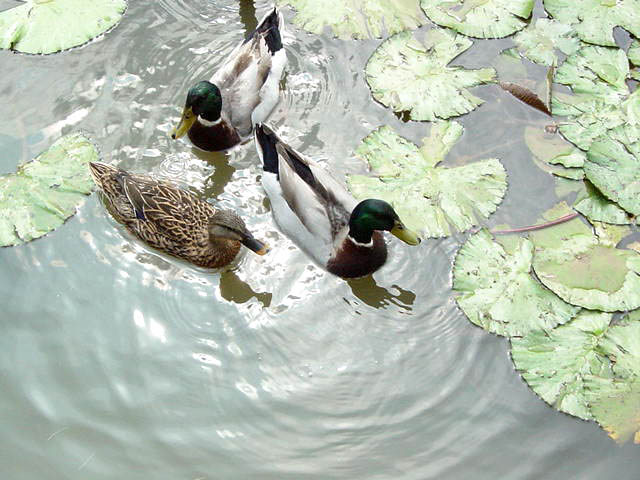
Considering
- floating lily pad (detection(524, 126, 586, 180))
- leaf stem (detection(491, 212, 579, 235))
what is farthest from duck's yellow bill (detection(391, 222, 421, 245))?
floating lily pad (detection(524, 126, 586, 180))

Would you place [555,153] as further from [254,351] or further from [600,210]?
[254,351]

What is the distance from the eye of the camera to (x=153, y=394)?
4148mm

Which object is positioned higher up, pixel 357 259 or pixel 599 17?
pixel 599 17

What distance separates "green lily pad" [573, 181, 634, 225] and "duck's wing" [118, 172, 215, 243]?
7.91 ft

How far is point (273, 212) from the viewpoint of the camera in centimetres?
489

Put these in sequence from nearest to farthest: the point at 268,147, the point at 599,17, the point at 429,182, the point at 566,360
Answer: the point at 566,360 < the point at 429,182 < the point at 268,147 < the point at 599,17

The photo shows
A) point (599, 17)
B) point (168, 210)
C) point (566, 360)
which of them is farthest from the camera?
point (599, 17)

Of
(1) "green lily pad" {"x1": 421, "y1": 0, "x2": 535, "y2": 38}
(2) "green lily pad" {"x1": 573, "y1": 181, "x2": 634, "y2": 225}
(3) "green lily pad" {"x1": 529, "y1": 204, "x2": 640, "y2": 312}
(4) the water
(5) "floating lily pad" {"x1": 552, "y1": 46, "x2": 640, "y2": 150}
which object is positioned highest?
(1) "green lily pad" {"x1": 421, "y1": 0, "x2": 535, "y2": 38}

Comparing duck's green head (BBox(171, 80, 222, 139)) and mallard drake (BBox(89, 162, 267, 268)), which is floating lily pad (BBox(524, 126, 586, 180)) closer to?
mallard drake (BBox(89, 162, 267, 268))

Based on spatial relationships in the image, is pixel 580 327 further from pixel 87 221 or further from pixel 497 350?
pixel 87 221

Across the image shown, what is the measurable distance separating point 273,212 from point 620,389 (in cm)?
241

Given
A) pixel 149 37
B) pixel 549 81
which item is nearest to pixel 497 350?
pixel 549 81

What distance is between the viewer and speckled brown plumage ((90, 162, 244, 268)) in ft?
14.8

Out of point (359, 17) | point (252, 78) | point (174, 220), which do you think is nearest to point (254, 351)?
point (174, 220)
